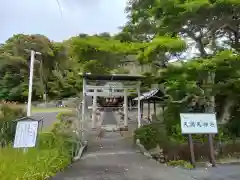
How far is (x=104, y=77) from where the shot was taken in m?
12.6

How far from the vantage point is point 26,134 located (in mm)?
6598

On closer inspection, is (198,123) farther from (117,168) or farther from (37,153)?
(37,153)

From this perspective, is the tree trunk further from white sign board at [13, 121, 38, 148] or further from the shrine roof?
white sign board at [13, 121, 38, 148]

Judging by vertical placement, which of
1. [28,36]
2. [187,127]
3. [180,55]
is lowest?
[187,127]

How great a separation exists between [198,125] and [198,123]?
0.06m

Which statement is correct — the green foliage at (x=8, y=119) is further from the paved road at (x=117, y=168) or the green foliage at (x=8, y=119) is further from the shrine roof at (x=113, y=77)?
the shrine roof at (x=113, y=77)

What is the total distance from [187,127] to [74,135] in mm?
3810

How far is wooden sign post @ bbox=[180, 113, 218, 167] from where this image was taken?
25.5 ft

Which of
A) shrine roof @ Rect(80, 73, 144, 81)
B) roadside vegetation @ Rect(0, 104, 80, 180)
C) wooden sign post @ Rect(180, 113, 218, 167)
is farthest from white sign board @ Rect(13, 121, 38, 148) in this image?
shrine roof @ Rect(80, 73, 144, 81)

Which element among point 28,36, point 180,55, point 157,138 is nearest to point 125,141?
point 157,138

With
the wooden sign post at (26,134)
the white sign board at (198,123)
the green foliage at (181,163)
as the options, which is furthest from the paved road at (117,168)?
the white sign board at (198,123)

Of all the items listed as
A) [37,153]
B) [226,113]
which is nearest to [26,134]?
[37,153]

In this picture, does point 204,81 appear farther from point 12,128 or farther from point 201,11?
point 12,128

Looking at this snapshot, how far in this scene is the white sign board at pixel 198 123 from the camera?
25.6 feet
